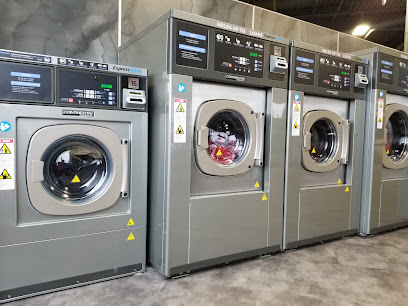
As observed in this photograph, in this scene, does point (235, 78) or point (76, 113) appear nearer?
point (76, 113)

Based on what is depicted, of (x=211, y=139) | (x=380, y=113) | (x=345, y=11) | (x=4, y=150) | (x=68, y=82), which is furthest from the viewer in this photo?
(x=345, y=11)

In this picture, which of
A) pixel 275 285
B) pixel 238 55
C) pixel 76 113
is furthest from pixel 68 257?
pixel 238 55

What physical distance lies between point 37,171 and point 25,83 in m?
0.50

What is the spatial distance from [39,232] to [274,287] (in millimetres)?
1515

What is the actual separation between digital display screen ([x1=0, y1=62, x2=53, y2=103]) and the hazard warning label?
0.25m

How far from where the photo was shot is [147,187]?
92.5 inches

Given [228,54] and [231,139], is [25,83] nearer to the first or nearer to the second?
[228,54]

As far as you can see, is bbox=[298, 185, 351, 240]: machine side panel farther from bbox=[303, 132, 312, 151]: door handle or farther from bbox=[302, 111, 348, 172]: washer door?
bbox=[303, 132, 312, 151]: door handle

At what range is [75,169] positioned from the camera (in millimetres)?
2016

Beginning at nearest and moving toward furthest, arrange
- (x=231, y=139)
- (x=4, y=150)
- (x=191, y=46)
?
(x=4, y=150) → (x=191, y=46) → (x=231, y=139)

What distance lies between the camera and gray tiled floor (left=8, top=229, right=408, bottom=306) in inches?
74.8

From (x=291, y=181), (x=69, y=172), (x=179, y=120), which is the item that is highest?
(x=179, y=120)

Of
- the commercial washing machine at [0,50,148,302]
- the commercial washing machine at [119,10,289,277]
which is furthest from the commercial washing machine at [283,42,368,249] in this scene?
the commercial washing machine at [0,50,148,302]

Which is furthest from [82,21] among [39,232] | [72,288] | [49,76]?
[72,288]
